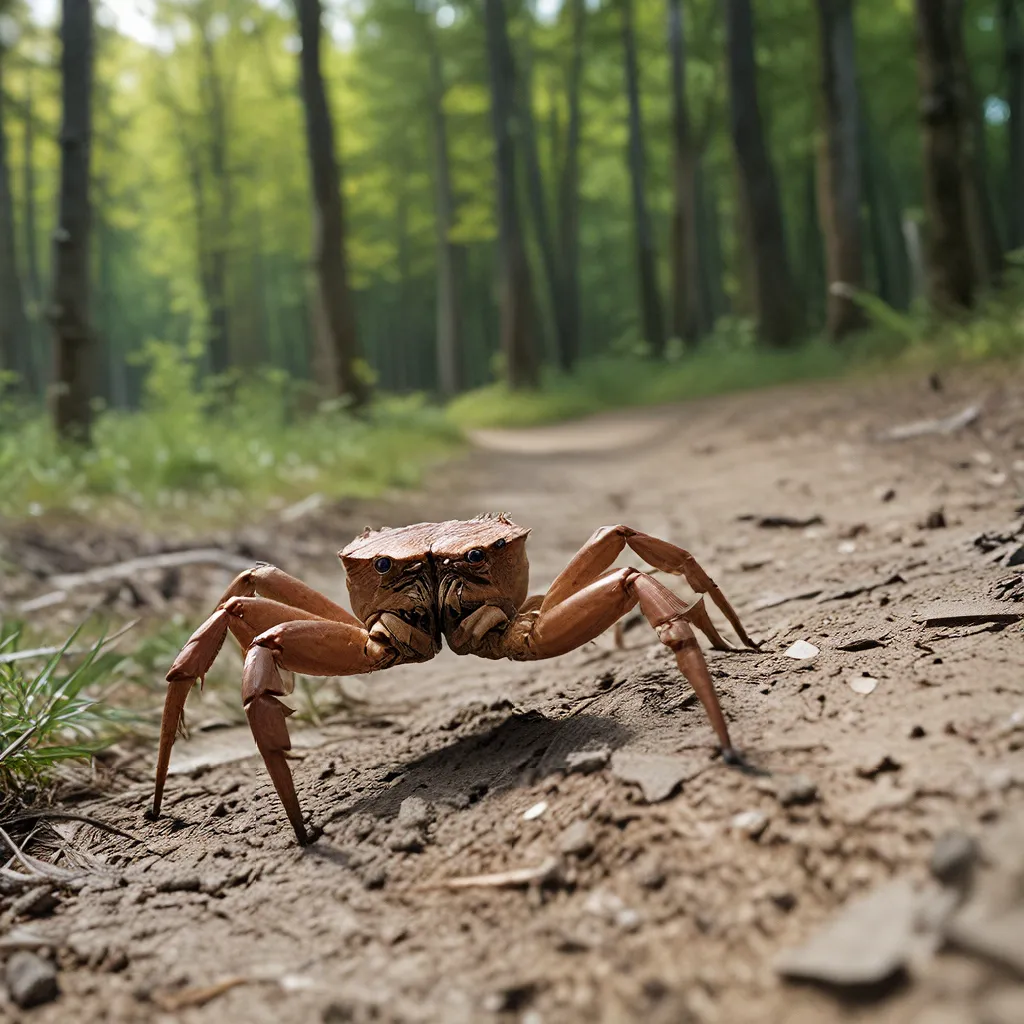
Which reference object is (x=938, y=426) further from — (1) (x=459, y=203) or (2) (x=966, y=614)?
(1) (x=459, y=203)

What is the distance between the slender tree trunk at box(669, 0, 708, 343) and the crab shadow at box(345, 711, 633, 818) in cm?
2135

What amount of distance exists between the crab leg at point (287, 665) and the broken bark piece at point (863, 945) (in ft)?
4.41

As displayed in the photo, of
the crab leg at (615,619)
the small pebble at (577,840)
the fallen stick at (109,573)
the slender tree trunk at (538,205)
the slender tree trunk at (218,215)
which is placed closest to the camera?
the small pebble at (577,840)

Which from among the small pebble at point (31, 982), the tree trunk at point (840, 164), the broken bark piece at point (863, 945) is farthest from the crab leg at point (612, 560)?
the tree trunk at point (840, 164)

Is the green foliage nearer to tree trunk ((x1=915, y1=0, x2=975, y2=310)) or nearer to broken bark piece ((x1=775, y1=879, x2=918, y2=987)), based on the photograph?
broken bark piece ((x1=775, y1=879, x2=918, y2=987))

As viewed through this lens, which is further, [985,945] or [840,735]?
[840,735]

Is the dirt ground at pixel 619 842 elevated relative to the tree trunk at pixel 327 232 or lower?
lower

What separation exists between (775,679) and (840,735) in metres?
0.50

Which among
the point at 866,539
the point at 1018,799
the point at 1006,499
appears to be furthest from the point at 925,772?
the point at 1006,499

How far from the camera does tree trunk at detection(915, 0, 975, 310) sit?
10.2 m

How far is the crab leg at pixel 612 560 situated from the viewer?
2.61m

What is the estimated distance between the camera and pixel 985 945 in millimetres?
1201

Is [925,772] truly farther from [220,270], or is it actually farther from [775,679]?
[220,270]

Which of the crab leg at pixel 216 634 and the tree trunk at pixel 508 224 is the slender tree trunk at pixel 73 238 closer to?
the crab leg at pixel 216 634
